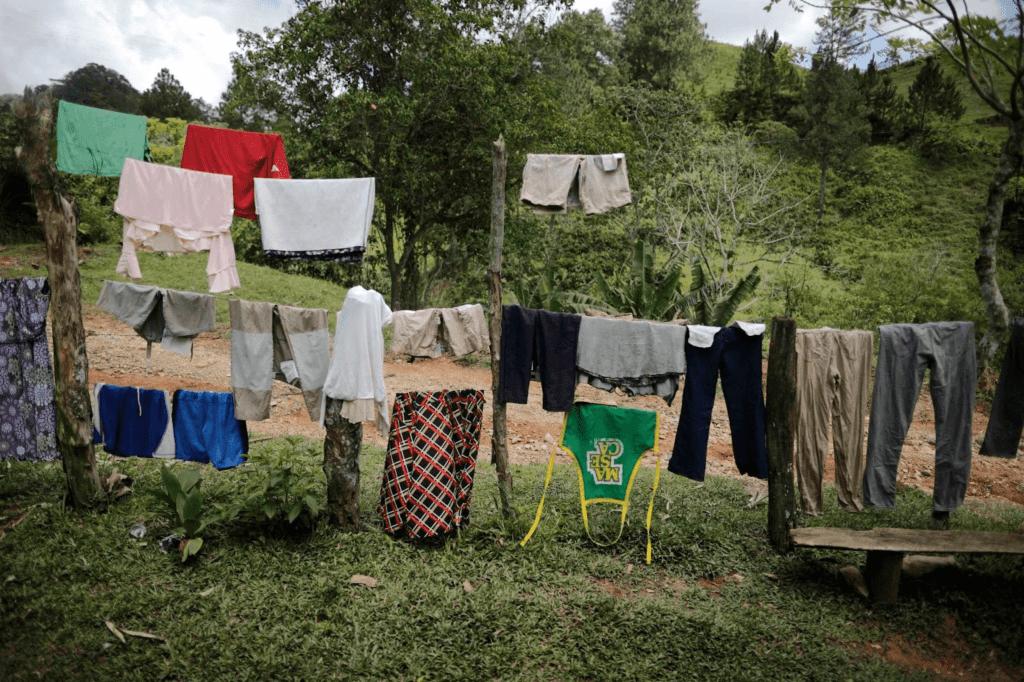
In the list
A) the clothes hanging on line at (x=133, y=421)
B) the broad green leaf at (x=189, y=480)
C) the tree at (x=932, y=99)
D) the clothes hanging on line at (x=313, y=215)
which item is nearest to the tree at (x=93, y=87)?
the clothes hanging on line at (x=313, y=215)

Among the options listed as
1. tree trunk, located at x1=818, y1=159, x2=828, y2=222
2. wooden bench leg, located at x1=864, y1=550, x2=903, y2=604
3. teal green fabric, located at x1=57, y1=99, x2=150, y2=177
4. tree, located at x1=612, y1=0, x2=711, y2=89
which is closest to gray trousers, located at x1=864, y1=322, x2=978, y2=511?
wooden bench leg, located at x1=864, y1=550, x2=903, y2=604

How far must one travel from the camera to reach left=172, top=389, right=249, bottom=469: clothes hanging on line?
538 cm

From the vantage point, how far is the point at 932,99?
2541 cm

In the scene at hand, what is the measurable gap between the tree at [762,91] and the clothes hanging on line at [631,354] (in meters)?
26.1

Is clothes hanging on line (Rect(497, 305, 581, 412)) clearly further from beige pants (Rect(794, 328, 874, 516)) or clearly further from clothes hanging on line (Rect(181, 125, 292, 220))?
clothes hanging on line (Rect(181, 125, 292, 220))

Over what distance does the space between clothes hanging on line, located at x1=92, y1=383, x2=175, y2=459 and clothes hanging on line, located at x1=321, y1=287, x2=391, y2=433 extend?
1684mm

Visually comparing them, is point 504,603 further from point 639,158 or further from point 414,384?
point 639,158

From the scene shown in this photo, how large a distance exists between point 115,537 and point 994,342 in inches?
474

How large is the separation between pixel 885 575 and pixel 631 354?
255 cm

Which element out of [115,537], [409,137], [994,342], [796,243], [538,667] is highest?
[409,137]

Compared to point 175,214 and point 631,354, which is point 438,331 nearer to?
point 631,354

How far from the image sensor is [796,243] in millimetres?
21438

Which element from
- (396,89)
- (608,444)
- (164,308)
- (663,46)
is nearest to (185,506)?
(164,308)

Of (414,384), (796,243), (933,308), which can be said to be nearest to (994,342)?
(933,308)
